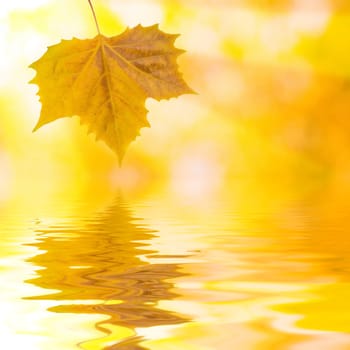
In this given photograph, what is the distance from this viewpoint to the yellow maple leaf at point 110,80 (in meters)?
0.56

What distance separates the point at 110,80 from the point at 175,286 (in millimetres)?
345

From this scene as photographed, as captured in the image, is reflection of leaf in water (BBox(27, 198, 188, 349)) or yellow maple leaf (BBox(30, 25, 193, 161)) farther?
reflection of leaf in water (BBox(27, 198, 188, 349))

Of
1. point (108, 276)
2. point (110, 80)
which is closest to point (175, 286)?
point (108, 276)

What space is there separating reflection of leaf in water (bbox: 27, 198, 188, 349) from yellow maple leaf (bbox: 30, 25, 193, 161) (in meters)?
0.14

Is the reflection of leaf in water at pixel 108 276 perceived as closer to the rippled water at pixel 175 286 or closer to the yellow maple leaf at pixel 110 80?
the rippled water at pixel 175 286

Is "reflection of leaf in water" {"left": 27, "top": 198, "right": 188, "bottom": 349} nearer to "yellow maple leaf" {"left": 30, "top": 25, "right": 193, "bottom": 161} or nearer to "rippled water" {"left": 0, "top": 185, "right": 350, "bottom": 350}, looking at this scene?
"rippled water" {"left": 0, "top": 185, "right": 350, "bottom": 350}

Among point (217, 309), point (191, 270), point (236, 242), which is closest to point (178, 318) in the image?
point (217, 309)

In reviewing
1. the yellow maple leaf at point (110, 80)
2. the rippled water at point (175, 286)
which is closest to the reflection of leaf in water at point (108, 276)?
the rippled water at point (175, 286)

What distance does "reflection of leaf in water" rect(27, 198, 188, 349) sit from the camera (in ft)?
2.30

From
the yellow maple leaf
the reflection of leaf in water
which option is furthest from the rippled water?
the yellow maple leaf

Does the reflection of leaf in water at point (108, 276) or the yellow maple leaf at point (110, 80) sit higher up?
the yellow maple leaf at point (110, 80)

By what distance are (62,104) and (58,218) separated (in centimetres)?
139

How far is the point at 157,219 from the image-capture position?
1888 mm

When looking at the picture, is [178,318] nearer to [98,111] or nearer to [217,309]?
[217,309]
